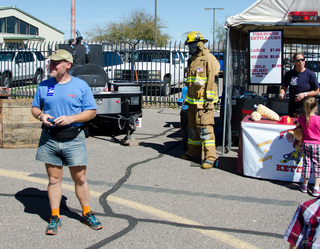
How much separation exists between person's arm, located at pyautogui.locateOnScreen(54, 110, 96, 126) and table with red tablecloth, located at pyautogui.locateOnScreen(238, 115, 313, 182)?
2779 millimetres

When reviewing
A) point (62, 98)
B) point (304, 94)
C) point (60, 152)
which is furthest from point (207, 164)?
point (62, 98)

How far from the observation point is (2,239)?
3.94 m

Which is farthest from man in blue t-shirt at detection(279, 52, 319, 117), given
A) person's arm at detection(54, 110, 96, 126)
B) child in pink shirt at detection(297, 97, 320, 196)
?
person's arm at detection(54, 110, 96, 126)

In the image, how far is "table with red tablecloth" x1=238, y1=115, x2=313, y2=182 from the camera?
228 inches

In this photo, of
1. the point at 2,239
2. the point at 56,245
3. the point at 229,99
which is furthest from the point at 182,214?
the point at 229,99

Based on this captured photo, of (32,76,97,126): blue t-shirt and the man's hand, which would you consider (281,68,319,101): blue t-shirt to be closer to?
the man's hand

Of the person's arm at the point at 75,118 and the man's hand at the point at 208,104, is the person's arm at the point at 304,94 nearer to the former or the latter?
the man's hand at the point at 208,104

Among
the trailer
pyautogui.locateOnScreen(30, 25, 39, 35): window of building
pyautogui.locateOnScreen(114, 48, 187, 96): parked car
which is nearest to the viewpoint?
the trailer

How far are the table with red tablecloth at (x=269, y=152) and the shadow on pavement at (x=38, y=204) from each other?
2.75m

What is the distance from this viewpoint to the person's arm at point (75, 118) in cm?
386

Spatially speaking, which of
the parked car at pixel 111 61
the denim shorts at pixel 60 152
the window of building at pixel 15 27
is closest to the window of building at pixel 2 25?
the window of building at pixel 15 27

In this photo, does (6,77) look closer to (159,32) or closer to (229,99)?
(229,99)

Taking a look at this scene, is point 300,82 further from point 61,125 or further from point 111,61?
point 111,61

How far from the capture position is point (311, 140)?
521 cm
